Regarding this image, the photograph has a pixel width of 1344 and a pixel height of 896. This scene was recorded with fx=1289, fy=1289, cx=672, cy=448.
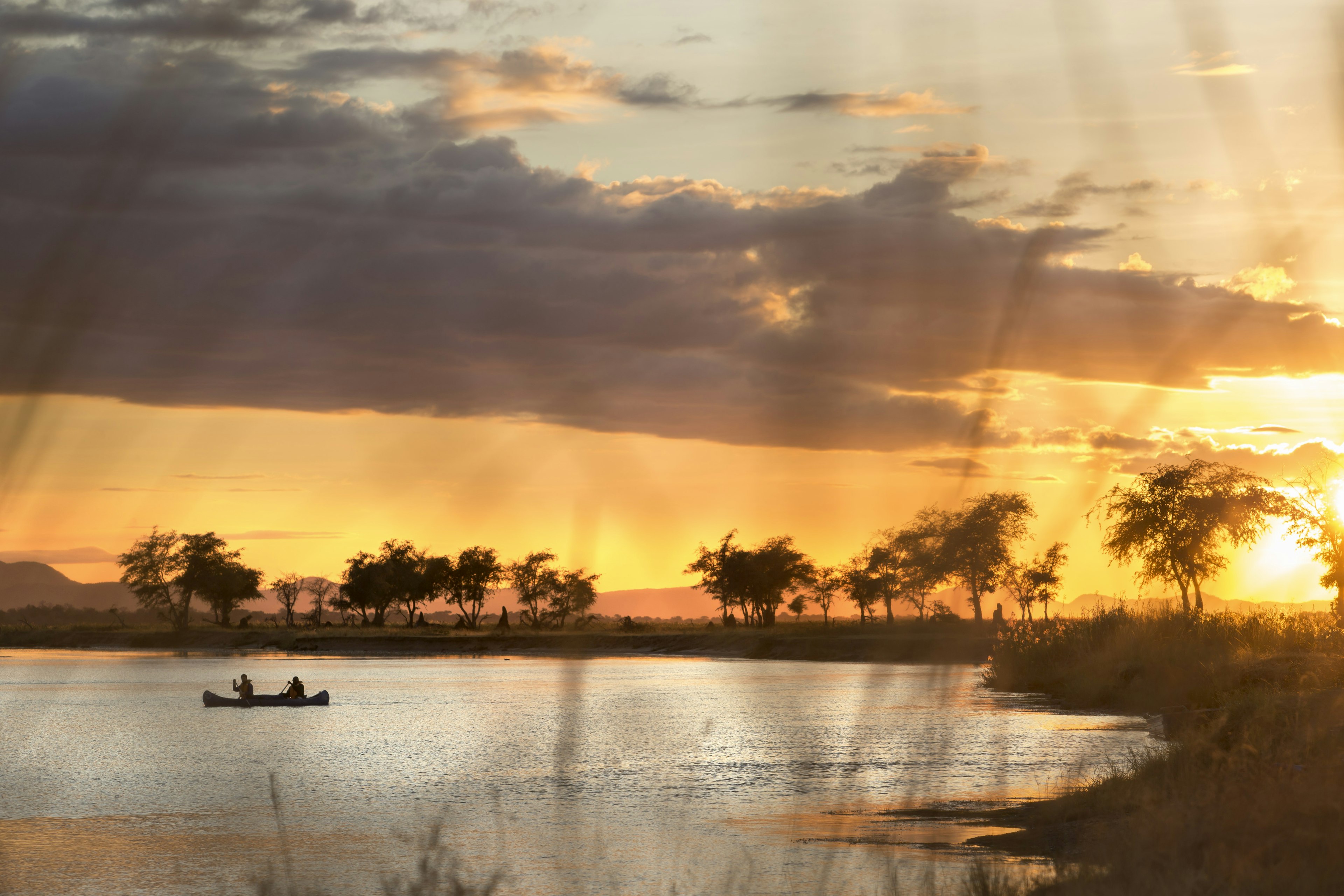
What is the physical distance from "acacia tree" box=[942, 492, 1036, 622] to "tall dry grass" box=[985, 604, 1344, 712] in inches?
2752

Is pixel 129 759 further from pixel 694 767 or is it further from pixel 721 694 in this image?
pixel 721 694

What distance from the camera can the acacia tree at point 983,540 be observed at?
13575cm

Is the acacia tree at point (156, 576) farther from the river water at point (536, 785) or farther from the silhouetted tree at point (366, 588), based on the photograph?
the river water at point (536, 785)

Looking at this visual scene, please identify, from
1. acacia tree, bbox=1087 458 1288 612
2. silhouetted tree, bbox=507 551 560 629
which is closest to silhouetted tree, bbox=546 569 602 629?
silhouetted tree, bbox=507 551 560 629

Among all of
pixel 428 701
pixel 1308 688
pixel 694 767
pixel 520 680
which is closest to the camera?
pixel 1308 688

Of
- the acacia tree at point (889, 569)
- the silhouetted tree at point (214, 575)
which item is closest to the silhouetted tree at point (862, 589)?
the acacia tree at point (889, 569)

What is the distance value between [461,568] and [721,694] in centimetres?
11637

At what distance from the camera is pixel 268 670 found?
345 feet

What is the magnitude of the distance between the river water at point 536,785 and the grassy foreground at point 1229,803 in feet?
6.00

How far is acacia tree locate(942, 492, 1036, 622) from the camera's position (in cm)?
13575

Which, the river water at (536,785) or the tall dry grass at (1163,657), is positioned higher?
the tall dry grass at (1163,657)

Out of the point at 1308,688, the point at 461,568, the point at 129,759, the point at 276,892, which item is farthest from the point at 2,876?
the point at 461,568

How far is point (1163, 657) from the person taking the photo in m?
47.4

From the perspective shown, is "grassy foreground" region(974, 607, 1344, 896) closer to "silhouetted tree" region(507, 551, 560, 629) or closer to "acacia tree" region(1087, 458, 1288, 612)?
Answer: "acacia tree" region(1087, 458, 1288, 612)
